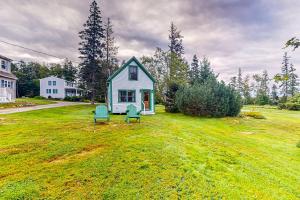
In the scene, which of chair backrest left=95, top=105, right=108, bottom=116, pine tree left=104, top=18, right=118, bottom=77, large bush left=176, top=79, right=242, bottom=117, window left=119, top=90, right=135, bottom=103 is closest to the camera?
chair backrest left=95, top=105, right=108, bottom=116

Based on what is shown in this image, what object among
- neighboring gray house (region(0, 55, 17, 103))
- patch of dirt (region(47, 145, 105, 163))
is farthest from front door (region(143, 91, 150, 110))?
neighboring gray house (region(0, 55, 17, 103))

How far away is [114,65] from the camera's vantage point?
111 feet

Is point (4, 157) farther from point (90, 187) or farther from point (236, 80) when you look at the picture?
point (236, 80)

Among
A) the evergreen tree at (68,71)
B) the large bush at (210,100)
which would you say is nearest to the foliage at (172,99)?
the large bush at (210,100)

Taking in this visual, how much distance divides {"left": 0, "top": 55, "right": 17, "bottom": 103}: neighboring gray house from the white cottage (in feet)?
50.4

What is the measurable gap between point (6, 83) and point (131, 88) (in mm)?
19200

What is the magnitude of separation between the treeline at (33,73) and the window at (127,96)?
35.7 m

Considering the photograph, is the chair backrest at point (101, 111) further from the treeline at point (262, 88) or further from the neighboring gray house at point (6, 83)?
the treeline at point (262, 88)

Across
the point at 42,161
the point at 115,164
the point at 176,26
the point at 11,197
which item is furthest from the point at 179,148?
the point at 176,26

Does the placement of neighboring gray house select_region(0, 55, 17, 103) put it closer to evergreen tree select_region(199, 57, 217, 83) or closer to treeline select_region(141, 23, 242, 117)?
treeline select_region(141, 23, 242, 117)

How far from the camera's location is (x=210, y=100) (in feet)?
61.2

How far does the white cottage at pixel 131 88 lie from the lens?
1888 centimetres

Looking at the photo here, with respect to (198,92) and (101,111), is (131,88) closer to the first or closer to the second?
(198,92)

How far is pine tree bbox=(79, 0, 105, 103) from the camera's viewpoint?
104 ft
